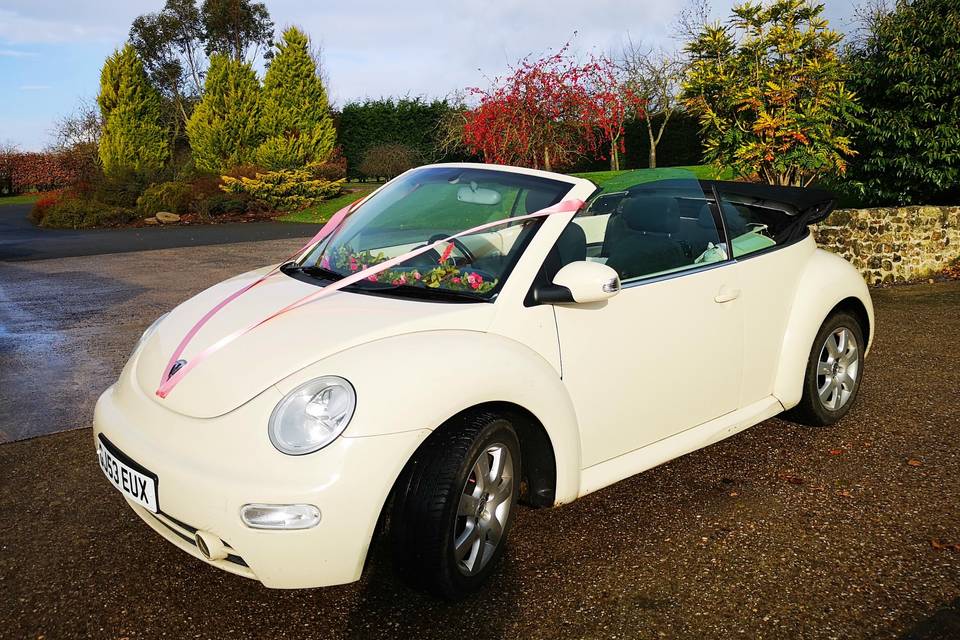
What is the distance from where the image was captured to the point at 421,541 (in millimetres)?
2633

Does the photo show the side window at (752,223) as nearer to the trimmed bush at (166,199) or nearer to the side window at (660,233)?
the side window at (660,233)

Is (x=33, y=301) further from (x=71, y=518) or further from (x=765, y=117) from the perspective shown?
(x=765, y=117)

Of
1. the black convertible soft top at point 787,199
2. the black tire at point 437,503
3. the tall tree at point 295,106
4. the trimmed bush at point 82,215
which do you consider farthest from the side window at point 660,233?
the tall tree at point 295,106

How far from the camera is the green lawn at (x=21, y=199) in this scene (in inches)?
1403

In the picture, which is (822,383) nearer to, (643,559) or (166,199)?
(643,559)

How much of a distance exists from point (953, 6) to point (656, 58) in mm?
22511

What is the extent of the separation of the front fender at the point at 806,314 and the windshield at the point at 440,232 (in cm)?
154

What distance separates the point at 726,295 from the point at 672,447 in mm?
776

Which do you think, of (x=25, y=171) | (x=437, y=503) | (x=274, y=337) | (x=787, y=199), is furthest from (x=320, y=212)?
(x=25, y=171)

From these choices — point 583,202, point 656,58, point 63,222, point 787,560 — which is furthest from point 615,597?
point 656,58

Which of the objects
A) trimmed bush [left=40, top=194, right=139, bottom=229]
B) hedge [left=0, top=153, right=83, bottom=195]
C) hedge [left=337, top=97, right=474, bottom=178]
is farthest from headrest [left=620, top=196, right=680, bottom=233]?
hedge [left=0, top=153, right=83, bottom=195]

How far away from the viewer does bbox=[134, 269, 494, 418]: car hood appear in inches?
108

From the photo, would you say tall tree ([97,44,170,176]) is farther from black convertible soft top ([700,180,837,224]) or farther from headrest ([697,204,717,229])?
headrest ([697,204,717,229])

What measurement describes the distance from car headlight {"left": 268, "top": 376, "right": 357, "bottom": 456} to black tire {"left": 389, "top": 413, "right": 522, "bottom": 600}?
291mm
